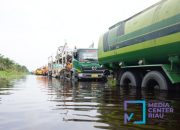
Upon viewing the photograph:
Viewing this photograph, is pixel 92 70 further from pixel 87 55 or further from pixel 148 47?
pixel 148 47

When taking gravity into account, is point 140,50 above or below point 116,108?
above

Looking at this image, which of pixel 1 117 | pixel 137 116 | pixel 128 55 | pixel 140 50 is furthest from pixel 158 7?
pixel 1 117

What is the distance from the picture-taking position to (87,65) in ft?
80.6

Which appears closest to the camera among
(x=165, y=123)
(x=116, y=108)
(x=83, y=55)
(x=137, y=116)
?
(x=165, y=123)

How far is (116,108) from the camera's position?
23.4 feet

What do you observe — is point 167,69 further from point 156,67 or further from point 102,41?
point 102,41

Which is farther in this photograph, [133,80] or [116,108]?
[133,80]

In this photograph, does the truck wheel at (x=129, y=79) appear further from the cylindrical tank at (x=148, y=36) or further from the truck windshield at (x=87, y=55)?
the truck windshield at (x=87, y=55)

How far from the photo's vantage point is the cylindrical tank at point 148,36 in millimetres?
10469

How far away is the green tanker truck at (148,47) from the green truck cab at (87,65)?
7522 mm

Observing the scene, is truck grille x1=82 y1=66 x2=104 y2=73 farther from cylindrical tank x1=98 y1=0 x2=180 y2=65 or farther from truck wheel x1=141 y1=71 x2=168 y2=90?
truck wheel x1=141 y1=71 x2=168 y2=90

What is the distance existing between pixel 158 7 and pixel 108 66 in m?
6.52

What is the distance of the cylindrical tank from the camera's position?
10.5m

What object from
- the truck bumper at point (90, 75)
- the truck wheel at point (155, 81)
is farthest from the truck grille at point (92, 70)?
the truck wheel at point (155, 81)
